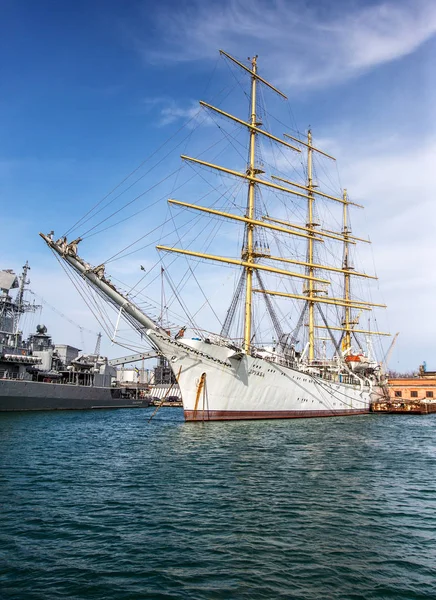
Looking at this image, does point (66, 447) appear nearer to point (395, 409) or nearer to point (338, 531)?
point (338, 531)

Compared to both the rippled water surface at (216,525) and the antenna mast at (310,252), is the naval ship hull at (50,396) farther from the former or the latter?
the antenna mast at (310,252)

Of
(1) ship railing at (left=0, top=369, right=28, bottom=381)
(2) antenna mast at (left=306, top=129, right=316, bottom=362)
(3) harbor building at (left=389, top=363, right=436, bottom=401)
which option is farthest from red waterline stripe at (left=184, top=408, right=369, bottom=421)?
(3) harbor building at (left=389, top=363, right=436, bottom=401)

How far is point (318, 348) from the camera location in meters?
64.7

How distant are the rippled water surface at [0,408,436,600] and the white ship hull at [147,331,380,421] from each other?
12241 mm

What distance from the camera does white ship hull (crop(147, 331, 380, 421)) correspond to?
1312 inches

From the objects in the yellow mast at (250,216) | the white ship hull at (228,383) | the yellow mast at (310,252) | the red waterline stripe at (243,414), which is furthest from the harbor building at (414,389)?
the yellow mast at (250,216)

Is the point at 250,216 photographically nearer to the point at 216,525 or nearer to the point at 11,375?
the point at 11,375

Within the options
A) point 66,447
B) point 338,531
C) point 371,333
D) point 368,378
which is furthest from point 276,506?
Result: point 371,333

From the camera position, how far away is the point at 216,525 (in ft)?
35.0

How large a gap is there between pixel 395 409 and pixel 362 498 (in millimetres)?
53503

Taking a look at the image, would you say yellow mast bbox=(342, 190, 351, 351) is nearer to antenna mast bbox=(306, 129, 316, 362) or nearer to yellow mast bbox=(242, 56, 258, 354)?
antenna mast bbox=(306, 129, 316, 362)

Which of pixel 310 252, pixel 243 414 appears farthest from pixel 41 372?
pixel 310 252

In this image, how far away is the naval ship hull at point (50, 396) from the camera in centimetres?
4628

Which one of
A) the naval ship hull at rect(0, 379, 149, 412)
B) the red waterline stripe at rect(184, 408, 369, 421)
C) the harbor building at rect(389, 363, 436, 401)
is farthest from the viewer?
the harbor building at rect(389, 363, 436, 401)
